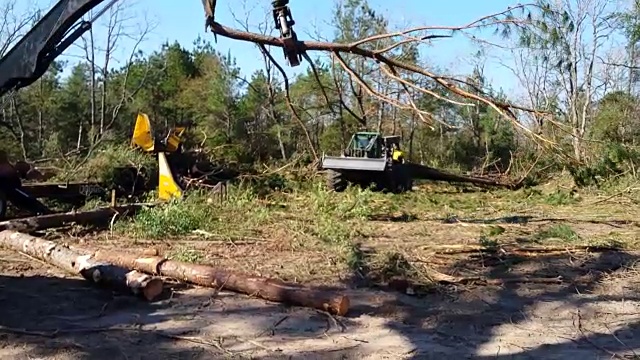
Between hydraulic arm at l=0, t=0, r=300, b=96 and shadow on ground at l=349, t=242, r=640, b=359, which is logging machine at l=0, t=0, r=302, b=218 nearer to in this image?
hydraulic arm at l=0, t=0, r=300, b=96

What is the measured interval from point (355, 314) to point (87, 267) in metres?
2.79

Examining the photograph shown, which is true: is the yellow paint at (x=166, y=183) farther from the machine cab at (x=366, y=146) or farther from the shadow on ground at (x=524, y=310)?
the machine cab at (x=366, y=146)

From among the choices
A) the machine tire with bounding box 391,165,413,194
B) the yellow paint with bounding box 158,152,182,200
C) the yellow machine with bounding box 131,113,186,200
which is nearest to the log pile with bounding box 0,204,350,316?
the yellow paint with bounding box 158,152,182,200

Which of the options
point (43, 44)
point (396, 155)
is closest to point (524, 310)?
point (43, 44)

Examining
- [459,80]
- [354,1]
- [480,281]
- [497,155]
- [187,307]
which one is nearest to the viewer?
[187,307]

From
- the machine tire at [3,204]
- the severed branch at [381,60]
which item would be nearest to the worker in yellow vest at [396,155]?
the machine tire at [3,204]

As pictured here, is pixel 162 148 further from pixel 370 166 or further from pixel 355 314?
pixel 355 314

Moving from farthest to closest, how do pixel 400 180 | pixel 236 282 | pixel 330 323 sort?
pixel 400 180 → pixel 236 282 → pixel 330 323

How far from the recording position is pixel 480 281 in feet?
23.4

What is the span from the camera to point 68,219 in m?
9.77

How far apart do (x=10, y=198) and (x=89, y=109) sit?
22448 mm

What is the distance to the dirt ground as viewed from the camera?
505cm

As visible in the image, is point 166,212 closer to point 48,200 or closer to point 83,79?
point 48,200

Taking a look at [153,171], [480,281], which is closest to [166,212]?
[153,171]
